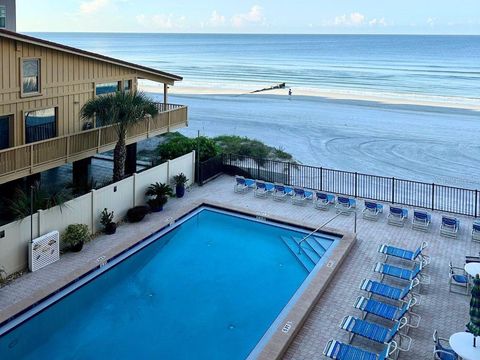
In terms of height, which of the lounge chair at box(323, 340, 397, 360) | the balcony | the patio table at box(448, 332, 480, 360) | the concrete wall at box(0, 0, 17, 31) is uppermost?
the concrete wall at box(0, 0, 17, 31)

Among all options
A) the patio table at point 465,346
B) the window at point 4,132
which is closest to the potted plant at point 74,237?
the window at point 4,132

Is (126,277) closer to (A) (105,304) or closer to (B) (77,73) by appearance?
(A) (105,304)

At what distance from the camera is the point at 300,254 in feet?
59.7

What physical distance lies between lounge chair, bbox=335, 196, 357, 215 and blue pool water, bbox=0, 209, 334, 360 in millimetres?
2867

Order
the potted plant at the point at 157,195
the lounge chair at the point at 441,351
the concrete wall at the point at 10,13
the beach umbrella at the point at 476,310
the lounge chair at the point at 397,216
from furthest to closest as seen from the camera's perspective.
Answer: the concrete wall at the point at 10,13, the potted plant at the point at 157,195, the lounge chair at the point at 397,216, the lounge chair at the point at 441,351, the beach umbrella at the point at 476,310

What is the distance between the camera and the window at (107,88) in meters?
22.2

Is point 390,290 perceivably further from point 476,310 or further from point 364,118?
point 364,118

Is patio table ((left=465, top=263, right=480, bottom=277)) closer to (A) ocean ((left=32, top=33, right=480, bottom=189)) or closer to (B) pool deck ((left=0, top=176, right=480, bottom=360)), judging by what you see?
(B) pool deck ((left=0, top=176, right=480, bottom=360))

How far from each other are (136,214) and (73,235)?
11.4 feet

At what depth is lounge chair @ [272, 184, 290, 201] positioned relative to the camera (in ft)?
76.6

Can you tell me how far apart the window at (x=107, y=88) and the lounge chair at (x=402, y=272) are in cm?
1367

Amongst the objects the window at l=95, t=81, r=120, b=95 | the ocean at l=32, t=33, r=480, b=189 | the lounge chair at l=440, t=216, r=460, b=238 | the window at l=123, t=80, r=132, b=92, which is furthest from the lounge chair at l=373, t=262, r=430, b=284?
the ocean at l=32, t=33, r=480, b=189

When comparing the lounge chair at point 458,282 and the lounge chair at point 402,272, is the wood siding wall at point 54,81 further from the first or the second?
the lounge chair at point 458,282

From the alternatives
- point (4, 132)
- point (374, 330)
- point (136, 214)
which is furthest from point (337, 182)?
point (4, 132)
